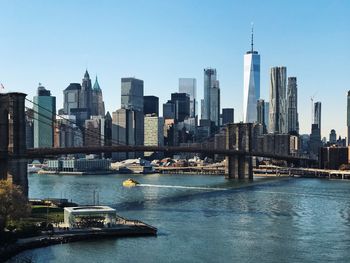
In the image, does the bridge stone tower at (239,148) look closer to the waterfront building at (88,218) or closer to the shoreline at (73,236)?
the shoreline at (73,236)

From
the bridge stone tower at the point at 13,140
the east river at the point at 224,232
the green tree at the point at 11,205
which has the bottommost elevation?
the east river at the point at 224,232

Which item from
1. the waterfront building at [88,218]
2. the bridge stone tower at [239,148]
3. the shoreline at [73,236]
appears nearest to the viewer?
the shoreline at [73,236]

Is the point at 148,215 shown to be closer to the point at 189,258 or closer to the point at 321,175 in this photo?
the point at 189,258

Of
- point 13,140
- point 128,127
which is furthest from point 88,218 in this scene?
point 128,127

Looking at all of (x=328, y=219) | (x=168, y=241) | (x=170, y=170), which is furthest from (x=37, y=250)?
(x=170, y=170)

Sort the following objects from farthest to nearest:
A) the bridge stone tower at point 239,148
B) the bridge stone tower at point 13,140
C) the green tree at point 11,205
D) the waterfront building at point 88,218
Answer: the bridge stone tower at point 239,148 → the bridge stone tower at point 13,140 → the waterfront building at point 88,218 → the green tree at point 11,205

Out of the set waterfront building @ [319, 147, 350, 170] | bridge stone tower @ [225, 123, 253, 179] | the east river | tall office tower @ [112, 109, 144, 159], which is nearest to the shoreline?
the east river

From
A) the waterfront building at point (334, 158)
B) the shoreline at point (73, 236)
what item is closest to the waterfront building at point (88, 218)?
the shoreline at point (73, 236)
